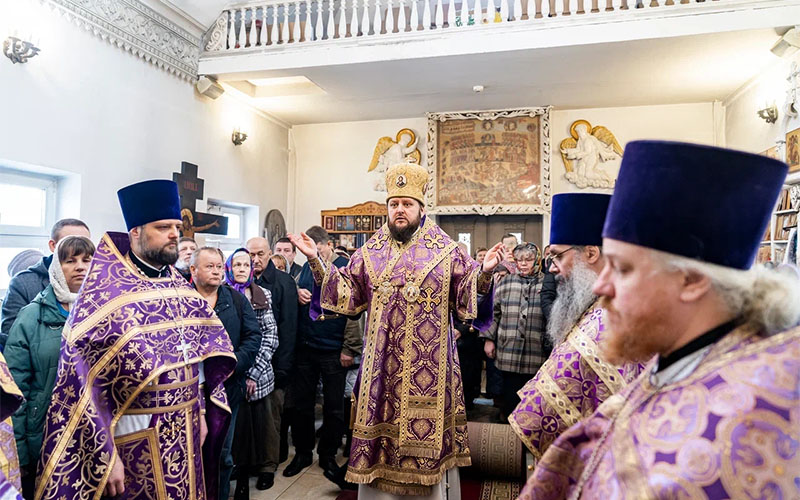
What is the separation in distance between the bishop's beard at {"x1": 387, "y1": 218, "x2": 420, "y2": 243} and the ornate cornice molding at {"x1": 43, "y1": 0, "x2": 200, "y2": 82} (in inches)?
167

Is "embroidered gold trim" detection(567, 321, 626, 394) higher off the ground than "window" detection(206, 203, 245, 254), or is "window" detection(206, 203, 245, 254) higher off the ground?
"window" detection(206, 203, 245, 254)

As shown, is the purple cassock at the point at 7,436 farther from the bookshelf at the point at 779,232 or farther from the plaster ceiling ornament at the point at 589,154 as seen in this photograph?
the plaster ceiling ornament at the point at 589,154

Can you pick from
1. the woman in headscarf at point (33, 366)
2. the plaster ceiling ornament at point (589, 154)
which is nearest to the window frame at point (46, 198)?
the woman in headscarf at point (33, 366)

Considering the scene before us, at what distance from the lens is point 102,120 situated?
18.2 ft

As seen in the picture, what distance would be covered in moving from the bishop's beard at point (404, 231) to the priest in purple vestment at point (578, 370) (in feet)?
4.34

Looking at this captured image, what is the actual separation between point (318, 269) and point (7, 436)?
1603mm

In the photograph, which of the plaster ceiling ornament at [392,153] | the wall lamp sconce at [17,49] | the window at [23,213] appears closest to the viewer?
the wall lamp sconce at [17,49]

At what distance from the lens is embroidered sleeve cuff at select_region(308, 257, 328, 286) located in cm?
302

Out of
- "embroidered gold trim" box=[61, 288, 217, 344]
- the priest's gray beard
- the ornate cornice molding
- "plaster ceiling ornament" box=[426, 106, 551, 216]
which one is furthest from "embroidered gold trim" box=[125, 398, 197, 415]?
"plaster ceiling ornament" box=[426, 106, 551, 216]

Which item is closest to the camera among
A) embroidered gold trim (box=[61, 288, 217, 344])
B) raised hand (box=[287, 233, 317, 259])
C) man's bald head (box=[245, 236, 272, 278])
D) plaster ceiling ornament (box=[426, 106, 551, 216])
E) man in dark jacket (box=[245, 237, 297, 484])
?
embroidered gold trim (box=[61, 288, 217, 344])

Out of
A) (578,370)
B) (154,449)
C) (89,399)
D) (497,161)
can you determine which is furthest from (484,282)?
(497,161)

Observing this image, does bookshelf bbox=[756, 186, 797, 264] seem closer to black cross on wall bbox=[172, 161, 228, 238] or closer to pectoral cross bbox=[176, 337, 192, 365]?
pectoral cross bbox=[176, 337, 192, 365]

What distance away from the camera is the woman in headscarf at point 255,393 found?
3.63 metres

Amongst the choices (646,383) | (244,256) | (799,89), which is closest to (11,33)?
(244,256)
